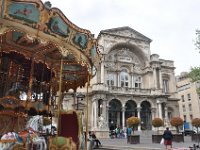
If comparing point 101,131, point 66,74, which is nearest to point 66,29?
point 66,74

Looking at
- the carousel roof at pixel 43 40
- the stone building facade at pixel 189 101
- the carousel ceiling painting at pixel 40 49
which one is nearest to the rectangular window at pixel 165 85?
the stone building facade at pixel 189 101

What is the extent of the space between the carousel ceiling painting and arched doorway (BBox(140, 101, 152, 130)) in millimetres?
21779

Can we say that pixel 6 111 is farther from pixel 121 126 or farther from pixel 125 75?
pixel 125 75

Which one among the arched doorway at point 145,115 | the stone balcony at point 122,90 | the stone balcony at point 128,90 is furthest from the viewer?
the arched doorway at point 145,115

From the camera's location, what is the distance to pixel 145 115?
36.6m

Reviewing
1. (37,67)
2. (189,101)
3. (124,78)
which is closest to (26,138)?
(37,67)

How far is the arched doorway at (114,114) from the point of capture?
34.4 meters

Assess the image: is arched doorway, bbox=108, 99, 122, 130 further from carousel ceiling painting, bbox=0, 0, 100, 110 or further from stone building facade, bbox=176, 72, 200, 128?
carousel ceiling painting, bbox=0, 0, 100, 110

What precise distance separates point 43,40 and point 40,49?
2.79 metres

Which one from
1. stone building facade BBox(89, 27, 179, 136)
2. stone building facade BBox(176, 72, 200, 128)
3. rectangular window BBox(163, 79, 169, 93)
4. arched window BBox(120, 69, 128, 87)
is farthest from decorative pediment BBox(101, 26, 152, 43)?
stone building facade BBox(176, 72, 200, 128)

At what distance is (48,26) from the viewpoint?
8867mm

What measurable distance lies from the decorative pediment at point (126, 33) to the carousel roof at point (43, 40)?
22.7 metres

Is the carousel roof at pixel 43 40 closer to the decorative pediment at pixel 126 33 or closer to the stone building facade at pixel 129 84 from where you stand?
the stone building facade at pixel 129 84

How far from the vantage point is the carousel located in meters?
8.28
